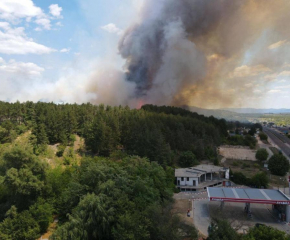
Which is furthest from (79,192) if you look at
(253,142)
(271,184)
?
(253,142)

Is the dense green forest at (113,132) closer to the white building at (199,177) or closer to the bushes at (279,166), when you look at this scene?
the white building at (199,177)

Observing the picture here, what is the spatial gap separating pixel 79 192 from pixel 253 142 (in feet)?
175

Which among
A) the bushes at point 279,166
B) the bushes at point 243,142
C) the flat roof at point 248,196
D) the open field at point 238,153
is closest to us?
the flat roof at point 248,196

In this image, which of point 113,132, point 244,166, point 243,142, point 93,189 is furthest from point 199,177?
point 243,142

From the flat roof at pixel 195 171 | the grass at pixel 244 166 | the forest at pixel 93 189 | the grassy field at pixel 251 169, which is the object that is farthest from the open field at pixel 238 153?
the flat roof at pixel 195 171

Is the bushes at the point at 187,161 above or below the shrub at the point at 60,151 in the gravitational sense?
below

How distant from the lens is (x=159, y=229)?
14312 mm

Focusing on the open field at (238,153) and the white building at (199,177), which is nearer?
the white building at (199,177)

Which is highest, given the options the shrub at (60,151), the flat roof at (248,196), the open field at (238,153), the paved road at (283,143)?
the shrub at (60,151)

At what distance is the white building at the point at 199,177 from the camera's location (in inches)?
1121

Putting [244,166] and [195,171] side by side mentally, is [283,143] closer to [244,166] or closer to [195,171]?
[244,166]

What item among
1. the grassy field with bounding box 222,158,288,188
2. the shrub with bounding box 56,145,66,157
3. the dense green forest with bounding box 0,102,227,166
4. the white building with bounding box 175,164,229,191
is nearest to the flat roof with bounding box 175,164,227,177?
the white building with bounding box 175,164,229,191

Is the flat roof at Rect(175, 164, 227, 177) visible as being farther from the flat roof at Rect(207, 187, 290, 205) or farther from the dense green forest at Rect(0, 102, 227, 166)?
the flat roof at Rect(207, 187, 290, 205)

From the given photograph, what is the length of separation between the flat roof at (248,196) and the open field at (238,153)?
994 inches
